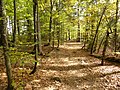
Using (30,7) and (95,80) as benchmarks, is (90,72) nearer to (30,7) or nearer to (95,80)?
(95,80)

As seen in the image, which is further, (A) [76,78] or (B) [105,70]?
(B) [105,70]

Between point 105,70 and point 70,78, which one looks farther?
point 105,70

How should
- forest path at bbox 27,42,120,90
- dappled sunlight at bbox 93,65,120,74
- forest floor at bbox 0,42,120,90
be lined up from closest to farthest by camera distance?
forest floor at bbox 0,42,120,90 → forest path at bbox 27,42,120,90 → dappled sunlight at bbox 93,65,120,74

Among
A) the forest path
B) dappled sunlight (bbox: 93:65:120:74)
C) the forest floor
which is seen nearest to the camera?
the forest floor

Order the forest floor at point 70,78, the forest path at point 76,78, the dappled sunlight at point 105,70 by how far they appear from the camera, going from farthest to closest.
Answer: the dappled sunlight at point 105,70 < the forest path at point 76,78 < the forest floor at point 70,78

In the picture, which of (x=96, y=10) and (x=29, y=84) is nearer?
(x=29, y=84)

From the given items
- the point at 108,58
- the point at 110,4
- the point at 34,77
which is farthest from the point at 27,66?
the point at 110,4

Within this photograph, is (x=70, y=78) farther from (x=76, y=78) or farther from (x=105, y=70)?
(x=105, y=70)

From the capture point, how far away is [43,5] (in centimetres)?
1994

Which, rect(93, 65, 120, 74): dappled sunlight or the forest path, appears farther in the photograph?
rect(93, 65, 120, 74): dappled sunlight

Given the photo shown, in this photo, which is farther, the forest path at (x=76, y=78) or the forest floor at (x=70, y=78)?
the forest path at (x=76, y=78)

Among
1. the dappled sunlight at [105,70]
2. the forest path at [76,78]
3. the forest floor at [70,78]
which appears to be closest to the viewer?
the forest floor at [70,78]

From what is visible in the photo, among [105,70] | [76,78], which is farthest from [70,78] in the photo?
[105,70]

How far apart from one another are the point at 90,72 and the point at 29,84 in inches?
187
